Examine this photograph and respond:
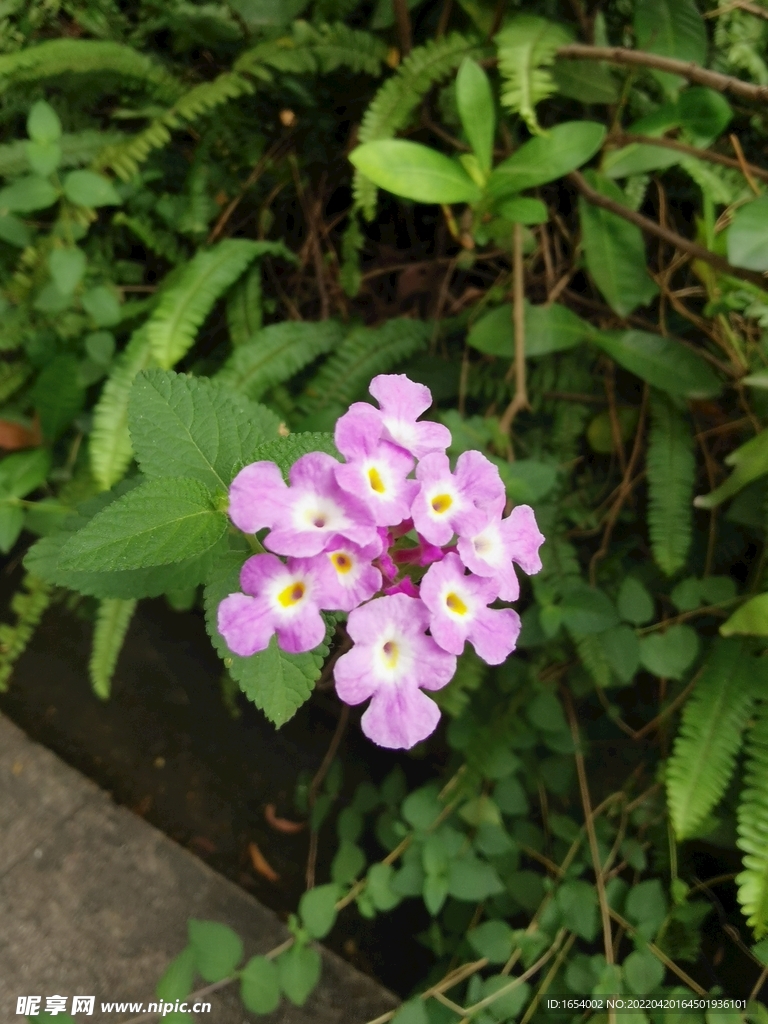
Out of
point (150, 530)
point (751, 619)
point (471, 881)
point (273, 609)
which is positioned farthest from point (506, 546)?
point (471, 881)

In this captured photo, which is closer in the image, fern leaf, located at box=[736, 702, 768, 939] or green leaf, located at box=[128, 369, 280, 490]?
green leaf, located at box=[128, 369, 280, 490]

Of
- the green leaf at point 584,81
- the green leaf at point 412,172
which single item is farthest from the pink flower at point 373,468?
the green leaf at point 584,81

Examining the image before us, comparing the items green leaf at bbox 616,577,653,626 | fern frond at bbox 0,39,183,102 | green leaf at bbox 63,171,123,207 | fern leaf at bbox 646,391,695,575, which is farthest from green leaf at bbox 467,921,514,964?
fern frond at bbox 0,39,183,102

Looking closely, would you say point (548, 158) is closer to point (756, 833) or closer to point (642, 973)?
point (756, 833)

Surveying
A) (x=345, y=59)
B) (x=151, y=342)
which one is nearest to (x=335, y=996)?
(x=151, y=342)

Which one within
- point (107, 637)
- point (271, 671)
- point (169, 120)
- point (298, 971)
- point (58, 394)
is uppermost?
point (169, 120)

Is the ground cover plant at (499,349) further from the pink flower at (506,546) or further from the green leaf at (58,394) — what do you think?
the pink flower at (506,546)

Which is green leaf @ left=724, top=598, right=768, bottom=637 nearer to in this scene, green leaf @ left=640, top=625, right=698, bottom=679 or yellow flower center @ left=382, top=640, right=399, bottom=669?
green leaf @ left=640, top=625, right=698, bottom=679

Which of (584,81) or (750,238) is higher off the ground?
(584,81)
